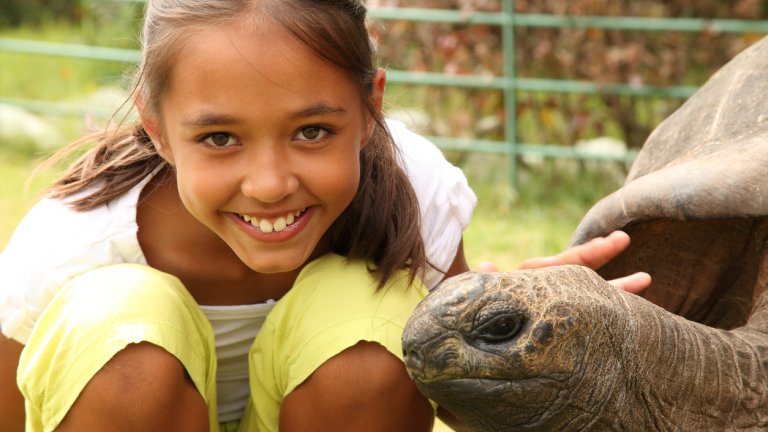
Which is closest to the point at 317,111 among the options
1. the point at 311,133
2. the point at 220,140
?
the point at 311,133

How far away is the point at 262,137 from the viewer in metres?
1.85

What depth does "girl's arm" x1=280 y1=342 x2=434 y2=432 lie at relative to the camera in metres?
1.94

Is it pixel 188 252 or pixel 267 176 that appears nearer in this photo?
pixel 267 176

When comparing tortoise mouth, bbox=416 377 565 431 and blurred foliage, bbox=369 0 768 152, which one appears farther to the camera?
blurred foliage, bbox=369 0 768 152

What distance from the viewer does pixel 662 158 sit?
7.87 feet

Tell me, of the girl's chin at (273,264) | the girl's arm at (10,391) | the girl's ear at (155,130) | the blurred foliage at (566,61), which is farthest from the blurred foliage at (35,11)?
the girl's chin at (273,264)

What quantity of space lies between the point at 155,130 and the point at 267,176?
30 centimetres

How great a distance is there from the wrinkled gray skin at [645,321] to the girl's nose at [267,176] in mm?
349

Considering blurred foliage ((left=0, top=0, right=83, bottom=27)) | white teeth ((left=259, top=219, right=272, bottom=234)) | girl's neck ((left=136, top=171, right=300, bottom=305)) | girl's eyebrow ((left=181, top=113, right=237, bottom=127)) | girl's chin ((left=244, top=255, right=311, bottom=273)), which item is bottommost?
blurred foliage ((left=0, top=0, right=83, bottom=27))

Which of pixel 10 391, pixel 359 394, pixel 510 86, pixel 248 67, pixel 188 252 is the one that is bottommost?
pixel 510 86

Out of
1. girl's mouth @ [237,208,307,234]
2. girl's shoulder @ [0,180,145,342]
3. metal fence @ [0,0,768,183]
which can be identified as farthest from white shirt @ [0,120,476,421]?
metal fence @ [0,0,768,183]

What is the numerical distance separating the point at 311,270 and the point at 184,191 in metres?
0.31

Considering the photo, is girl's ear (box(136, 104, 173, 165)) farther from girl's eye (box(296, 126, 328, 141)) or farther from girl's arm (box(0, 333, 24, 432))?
girl's arm (box(0, 333, 24, 432))

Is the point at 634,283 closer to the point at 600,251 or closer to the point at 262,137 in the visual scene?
the point at 600,251
